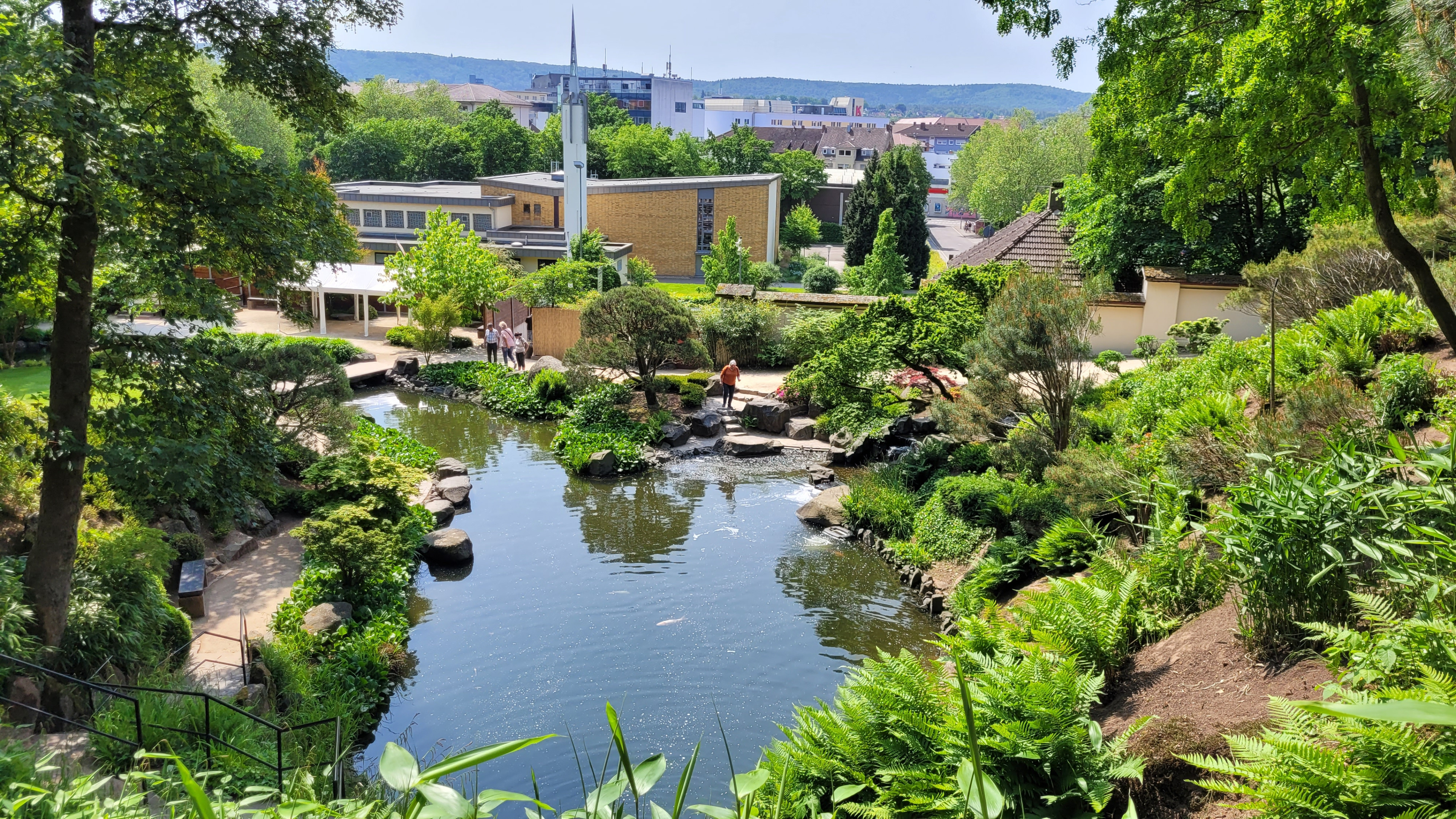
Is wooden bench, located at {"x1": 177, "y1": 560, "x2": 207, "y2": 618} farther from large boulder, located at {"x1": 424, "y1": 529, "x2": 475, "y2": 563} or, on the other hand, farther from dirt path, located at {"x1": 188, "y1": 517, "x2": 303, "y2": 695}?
large boulder, located at {"x1": 424, "y1": 529, "x2": 475, "y2": 563}

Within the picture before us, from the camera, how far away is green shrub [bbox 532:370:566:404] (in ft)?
65.4

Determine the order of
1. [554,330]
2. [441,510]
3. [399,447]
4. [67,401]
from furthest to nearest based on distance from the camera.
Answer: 1. [554,330]
2. [399,447]
3. [441,510]
4. [67,401]

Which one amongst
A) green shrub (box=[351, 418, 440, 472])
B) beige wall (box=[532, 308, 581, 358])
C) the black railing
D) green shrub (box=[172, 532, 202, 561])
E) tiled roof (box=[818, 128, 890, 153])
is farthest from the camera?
tiled roof (box=[818, 128, 890, 153])

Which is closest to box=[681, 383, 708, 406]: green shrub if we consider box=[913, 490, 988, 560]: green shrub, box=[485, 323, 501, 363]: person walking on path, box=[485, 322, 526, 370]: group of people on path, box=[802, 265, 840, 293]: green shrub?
box=[485, 322, 526, 370]: group of people on path

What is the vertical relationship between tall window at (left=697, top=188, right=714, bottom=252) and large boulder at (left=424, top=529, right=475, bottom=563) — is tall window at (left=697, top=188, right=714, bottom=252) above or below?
above

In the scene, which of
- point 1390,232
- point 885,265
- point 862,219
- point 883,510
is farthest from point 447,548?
point 862,219

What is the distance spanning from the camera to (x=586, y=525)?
45.1 feet

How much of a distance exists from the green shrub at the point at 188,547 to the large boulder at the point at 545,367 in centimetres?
978

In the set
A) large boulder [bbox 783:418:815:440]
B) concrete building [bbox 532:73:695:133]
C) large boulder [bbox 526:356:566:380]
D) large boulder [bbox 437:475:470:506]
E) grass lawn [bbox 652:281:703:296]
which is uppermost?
concrete building [bbox 532:73:695:133]

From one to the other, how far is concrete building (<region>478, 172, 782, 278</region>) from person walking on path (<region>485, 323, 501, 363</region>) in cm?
1927

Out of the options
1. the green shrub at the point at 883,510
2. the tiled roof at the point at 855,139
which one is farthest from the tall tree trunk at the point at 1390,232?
the tiled roof at the point at 855,139

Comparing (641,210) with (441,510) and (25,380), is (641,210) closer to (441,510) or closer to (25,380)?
(25,380)

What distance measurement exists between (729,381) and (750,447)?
94.6 inches

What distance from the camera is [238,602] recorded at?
10.2 m
